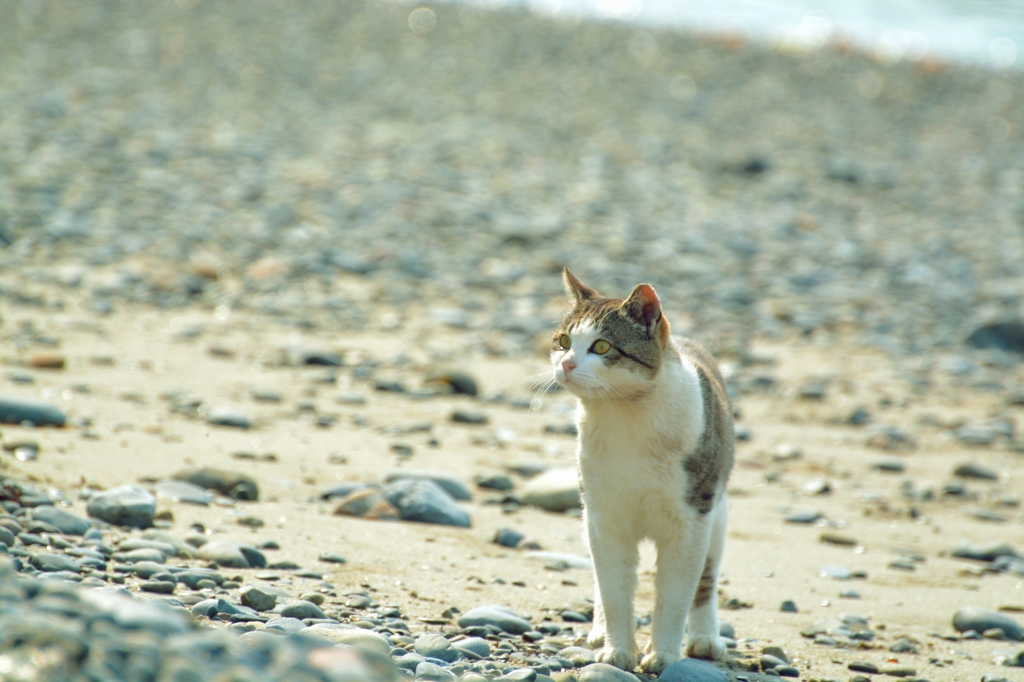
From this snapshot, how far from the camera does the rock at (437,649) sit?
3646mm

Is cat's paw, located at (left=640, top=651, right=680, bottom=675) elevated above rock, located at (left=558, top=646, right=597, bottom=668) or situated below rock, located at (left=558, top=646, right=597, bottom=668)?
above

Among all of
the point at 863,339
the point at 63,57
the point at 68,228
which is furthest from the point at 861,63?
the point at 68,228

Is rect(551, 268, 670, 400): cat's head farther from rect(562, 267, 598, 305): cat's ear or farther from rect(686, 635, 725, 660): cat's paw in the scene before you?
rect(686, 635, 725, 660): cat's paw

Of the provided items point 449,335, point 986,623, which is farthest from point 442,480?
point 449,335

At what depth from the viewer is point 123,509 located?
185 inches

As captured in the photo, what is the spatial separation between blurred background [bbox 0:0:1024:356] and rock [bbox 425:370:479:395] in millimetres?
972

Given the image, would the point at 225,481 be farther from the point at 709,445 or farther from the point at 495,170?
the point at 495,170

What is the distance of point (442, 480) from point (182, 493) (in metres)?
1.41

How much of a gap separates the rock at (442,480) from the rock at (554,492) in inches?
13.5

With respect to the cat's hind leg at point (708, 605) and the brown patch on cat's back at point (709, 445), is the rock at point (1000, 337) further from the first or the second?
the cat's hind leg at point (708, 605)

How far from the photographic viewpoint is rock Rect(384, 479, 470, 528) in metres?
5.37

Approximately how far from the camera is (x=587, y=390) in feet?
12.8

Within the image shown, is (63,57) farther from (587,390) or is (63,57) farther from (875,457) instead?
(587,390)

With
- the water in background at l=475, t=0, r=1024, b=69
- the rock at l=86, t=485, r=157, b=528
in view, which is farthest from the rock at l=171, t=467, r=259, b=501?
the water in background at l=475, t=0, r=1024, b=69
